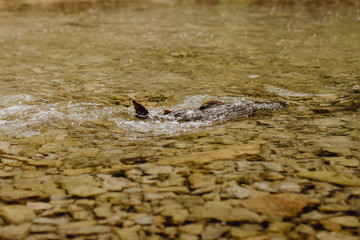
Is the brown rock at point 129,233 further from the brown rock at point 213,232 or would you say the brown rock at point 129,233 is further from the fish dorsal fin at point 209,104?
the fish dorsal fin at point 209,104

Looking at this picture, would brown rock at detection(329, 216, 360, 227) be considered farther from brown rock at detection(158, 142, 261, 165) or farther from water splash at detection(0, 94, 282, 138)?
water splash at detection(0, 94, 282, 138)

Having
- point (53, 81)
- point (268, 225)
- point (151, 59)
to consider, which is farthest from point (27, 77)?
point (268, 225)

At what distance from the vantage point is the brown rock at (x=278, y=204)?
2412 millimetres

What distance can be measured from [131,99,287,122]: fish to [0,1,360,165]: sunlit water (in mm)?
110

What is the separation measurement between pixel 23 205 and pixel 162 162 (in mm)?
1137

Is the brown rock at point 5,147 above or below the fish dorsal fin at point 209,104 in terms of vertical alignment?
below

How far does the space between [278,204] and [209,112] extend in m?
2.11

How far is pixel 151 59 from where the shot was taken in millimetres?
8266

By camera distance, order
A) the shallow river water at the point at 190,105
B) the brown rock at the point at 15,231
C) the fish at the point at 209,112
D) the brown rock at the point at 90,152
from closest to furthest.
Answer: the brown rock at the point at 15,231 → the shallow river water at the point at 190,105 → the brown rock at the point at 90,152 → the fish at the point at 209,112

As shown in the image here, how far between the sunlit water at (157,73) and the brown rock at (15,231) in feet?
5.04

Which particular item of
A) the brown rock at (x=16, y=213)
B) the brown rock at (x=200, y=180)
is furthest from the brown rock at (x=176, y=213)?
the brown rock at (x=16, y=213)

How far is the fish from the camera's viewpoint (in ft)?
14.4

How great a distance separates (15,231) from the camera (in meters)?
2.24

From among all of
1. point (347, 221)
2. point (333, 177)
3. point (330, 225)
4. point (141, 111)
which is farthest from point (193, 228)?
point (141, 111)
